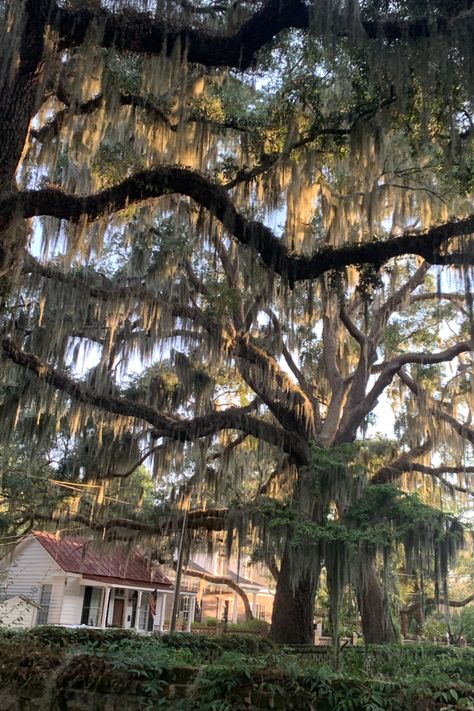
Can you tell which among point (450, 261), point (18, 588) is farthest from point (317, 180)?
point (18, 588)

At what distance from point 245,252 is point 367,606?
8286 millimetres

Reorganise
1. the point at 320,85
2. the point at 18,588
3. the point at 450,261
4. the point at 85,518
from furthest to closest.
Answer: the point at 18,588 → the point at 85,518 → the point at 320,85 → the point at 450,261

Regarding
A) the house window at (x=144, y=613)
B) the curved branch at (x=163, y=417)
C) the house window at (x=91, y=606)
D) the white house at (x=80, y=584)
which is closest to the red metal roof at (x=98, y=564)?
the white house at (x=80, y=584)

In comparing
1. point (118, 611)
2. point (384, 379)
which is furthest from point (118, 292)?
point (118, 611)

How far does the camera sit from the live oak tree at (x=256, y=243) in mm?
6504

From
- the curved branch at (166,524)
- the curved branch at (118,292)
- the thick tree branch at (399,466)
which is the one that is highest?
the curved branch at (118,292)

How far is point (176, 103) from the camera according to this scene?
9.27 metres

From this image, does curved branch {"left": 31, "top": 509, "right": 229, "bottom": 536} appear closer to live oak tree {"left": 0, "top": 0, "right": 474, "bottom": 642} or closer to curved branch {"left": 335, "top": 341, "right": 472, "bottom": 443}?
live oak tree {"left": 0, "top": 0, "right": 474, "bottom": 642}

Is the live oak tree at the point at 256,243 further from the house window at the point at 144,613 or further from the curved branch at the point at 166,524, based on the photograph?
the house window at the point at 144,613

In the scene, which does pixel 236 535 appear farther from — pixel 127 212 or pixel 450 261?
pixel 450 261

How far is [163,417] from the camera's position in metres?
11.8

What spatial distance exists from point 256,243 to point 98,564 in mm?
14954

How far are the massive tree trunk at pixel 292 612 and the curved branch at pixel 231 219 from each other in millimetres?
6579

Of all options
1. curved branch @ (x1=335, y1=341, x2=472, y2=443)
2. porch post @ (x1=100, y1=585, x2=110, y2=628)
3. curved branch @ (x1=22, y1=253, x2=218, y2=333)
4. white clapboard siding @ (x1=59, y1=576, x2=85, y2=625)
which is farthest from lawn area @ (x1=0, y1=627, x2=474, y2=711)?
porch post @ (x1=100, y1=585, x2=110, y2=628)
